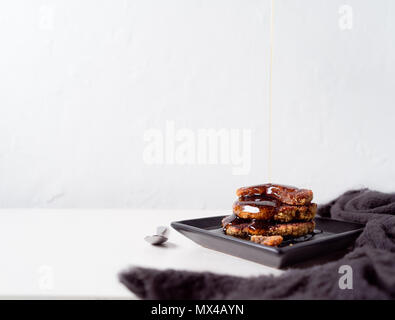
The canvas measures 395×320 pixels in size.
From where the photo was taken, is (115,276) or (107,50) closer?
(115,276)

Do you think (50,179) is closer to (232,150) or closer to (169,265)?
(232,150)

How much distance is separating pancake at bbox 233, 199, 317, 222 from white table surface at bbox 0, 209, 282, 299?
94 millimetres

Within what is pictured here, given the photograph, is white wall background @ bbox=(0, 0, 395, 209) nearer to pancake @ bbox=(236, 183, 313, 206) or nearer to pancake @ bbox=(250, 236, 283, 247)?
pancake @ bbox=(236, 183, 313, 206)

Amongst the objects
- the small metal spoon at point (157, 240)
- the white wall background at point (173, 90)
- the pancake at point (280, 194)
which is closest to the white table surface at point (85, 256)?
the small metal spoon at point (157, 240)

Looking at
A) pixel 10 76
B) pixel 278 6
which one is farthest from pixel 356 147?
pixel 10 76

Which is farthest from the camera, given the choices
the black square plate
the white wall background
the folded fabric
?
the white wall background

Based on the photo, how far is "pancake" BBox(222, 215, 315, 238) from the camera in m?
0.77

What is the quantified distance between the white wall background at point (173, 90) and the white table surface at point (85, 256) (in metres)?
0.32

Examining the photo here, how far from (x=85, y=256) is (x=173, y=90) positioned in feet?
2.82

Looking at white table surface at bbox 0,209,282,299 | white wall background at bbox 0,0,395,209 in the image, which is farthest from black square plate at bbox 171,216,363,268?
white wall background at bbox 0,0,395,209

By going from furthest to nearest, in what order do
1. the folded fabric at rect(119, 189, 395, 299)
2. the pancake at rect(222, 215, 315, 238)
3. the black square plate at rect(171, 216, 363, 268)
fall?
the pancake at rect(222, 215, 315, 238)
the black square plate at rect(171, 216, 363, 268)
the folded fabric at rect(119, 189, 395, 299)

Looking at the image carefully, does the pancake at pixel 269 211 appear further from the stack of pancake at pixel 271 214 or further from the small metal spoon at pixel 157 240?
the small metal spoon at pixel 157 240

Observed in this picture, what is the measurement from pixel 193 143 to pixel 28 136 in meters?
0.62

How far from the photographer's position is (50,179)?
4.98ft
